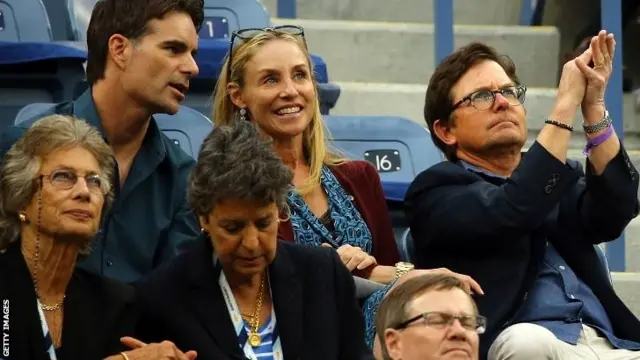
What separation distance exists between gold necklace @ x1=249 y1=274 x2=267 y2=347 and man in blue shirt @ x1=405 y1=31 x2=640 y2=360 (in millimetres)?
483

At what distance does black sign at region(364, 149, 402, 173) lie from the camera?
4.44m

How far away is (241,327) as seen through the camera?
326cm

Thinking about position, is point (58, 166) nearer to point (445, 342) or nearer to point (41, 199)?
point (41, 199)

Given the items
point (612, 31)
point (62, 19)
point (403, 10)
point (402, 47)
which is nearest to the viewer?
point (62, 19)

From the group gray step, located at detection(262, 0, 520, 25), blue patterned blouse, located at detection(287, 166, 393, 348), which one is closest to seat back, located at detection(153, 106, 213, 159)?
blue patterned blouse, located at detection(287, 166, 393, 348)

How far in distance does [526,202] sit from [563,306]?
0.77 ft

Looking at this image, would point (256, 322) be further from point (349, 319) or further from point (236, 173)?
point (236, 173)

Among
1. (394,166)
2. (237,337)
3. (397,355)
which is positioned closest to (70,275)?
(237,337)

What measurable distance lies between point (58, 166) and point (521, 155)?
1141mm

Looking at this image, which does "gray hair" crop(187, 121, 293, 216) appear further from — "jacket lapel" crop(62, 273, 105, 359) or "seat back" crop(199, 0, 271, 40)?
"seat back" crop(199, 0, 271, 40)

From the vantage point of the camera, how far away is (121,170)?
370cm

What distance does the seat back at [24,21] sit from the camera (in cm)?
475

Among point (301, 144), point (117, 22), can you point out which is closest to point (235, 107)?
point (301, 144)

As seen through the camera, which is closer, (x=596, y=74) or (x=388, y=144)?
(x=596, y=74)
